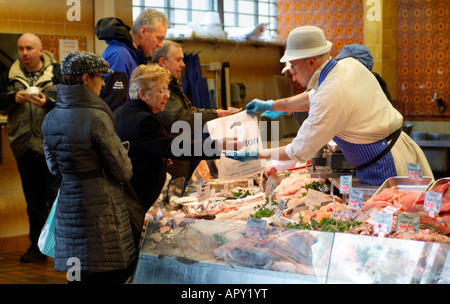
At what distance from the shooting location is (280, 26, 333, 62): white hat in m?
3.49

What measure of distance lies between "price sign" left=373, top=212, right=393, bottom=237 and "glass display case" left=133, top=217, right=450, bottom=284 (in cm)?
26

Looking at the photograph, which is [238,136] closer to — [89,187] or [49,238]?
[89,187]

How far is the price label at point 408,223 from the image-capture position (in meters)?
2.64

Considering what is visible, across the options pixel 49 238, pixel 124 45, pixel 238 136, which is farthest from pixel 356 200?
pixel 124 45

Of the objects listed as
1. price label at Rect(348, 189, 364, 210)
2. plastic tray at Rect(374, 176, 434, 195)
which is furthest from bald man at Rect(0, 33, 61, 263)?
price label at Rect(348, 189, 364, 210)

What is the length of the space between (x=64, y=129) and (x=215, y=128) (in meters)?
1.16

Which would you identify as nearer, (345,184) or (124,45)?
(345,184)

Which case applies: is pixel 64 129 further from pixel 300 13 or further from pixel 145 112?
pixel 300 13

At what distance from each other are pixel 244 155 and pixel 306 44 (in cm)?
76

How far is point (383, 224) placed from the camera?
2.71 m

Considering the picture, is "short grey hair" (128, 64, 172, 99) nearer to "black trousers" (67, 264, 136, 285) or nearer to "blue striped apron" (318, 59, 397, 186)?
"black trousers" (67, 264, 136, 285)

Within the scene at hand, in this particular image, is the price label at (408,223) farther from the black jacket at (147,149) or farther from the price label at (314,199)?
the black jacket at (147,149)

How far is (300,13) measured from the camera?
9.89m
